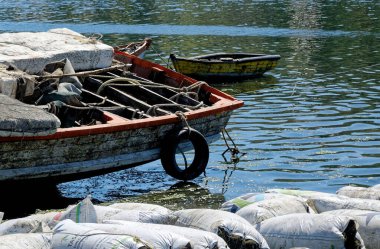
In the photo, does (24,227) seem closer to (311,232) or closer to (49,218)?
(49,218)

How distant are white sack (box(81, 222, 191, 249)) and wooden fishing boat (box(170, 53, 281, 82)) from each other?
16.7 meters

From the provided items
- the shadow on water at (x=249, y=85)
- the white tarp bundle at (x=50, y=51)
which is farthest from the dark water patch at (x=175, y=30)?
the white tarp bundle at (x=50, y=51)

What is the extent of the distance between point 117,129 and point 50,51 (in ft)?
9.29

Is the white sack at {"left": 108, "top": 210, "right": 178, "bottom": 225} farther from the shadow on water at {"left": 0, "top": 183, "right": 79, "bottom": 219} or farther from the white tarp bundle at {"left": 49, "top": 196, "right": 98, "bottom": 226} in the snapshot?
the shadow on water at {"left": 0, "top": 183, "right": 79, "bottom": 219}

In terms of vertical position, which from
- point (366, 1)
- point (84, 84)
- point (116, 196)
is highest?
point (84, 84)

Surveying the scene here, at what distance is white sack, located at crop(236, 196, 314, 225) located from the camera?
971cm

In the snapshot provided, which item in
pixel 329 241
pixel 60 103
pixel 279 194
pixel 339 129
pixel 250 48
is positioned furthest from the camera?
pixel 250 48

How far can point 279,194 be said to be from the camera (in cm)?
1054

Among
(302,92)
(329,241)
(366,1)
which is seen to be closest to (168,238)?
(329,241)

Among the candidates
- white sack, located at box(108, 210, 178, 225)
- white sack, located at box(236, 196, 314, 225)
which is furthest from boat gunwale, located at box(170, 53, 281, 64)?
white sack, located at box(108, 210, 178, 225)

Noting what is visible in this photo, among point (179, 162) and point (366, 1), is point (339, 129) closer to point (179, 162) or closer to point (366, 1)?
point (179, 162)

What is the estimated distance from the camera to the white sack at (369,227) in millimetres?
9367

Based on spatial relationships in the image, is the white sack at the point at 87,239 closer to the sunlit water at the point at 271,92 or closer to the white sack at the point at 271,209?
the white sack at the point at 271,209

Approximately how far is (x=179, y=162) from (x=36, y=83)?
3380 millimetres
